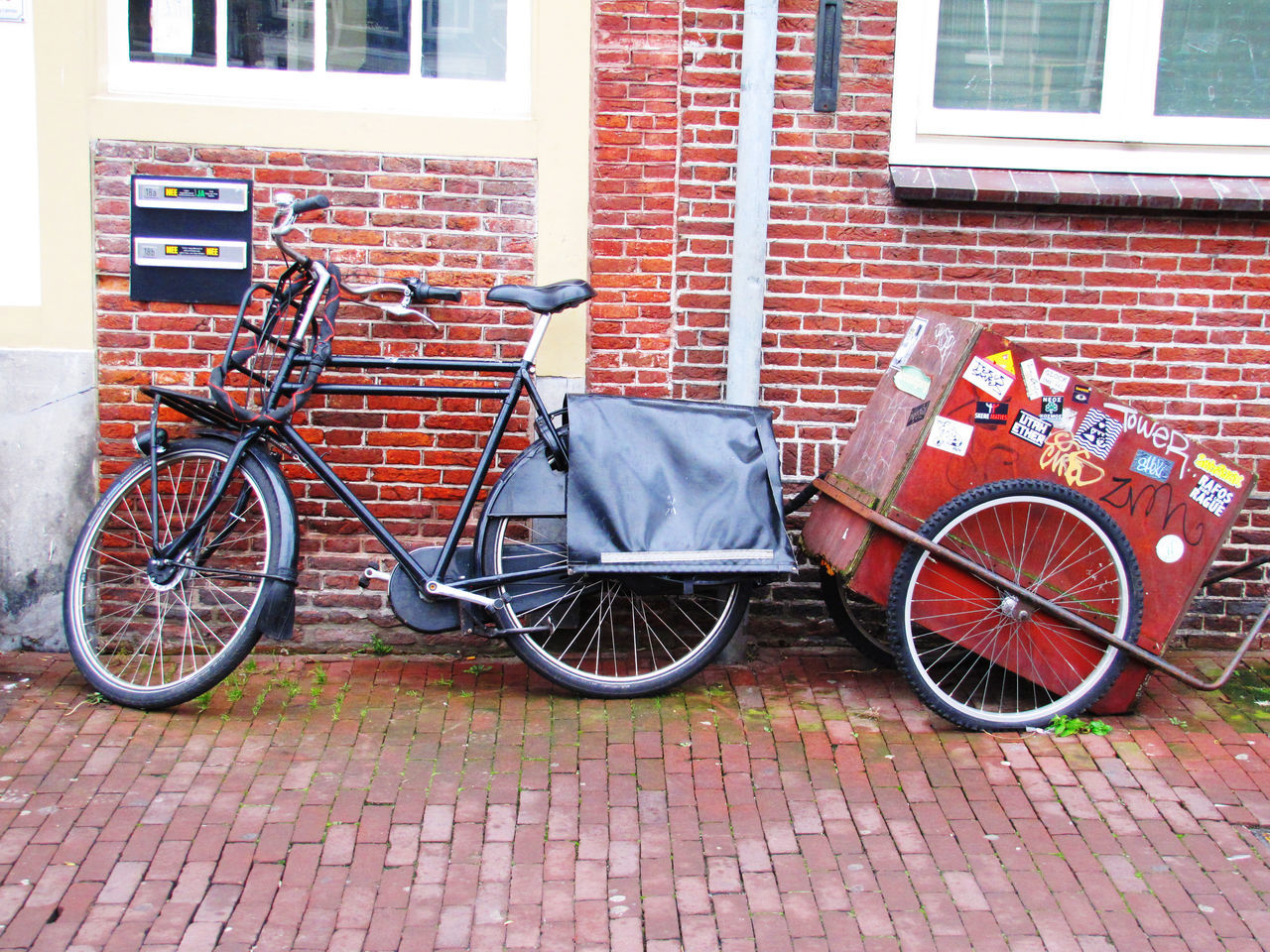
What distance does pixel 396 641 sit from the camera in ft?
16.5

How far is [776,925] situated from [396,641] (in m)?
2.30

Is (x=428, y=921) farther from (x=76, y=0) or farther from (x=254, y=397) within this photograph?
(x=76, y=0)

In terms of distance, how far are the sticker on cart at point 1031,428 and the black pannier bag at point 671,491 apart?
84 cm

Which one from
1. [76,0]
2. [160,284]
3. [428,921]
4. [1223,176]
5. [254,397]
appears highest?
[76,0]

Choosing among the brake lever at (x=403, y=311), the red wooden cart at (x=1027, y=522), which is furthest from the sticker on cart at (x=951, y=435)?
the brake lever at (x=403, y=311)

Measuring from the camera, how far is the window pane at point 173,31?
479 cm

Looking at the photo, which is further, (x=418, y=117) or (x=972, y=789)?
(x=418, y=117)

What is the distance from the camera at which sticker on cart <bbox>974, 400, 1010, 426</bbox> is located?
13.9ft

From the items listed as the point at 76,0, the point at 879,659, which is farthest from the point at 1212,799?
the point at 76,0

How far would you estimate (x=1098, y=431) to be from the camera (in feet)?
13.9

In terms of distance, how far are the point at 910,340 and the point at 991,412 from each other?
42 centimetres

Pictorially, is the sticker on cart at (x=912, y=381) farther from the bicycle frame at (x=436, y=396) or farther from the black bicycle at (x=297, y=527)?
the bicycle frame at (x=436, y=396)

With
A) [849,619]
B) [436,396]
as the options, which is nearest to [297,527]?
[436,396]

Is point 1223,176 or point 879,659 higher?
point 1223,176
